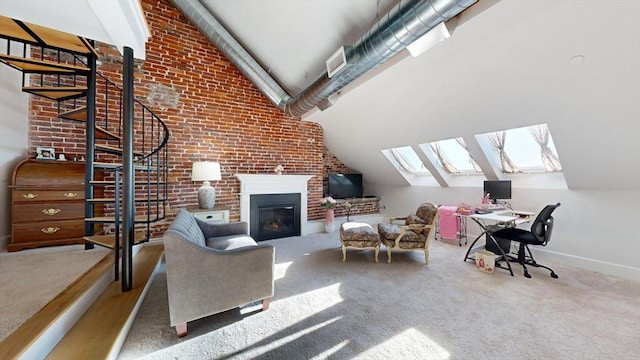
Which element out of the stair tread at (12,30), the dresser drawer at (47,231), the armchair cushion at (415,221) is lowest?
the armchair cushion at (415,221)

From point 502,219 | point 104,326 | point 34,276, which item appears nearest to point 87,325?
point 104,326

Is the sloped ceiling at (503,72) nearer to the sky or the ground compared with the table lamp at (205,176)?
nearer to the sky

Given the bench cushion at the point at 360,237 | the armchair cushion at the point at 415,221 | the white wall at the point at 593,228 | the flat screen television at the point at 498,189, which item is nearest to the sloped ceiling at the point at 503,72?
the white wall at the point at 593,228

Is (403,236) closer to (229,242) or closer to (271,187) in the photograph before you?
(229,242)

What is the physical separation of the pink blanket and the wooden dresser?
5436 mm

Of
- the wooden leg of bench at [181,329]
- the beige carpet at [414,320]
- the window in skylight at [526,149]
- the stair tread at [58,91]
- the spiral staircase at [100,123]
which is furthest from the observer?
the window in skylight at [526,149]

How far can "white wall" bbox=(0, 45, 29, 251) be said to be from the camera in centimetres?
264

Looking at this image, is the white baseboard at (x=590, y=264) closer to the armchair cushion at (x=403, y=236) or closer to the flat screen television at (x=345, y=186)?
the armchair cushion at (x=403, y=236)

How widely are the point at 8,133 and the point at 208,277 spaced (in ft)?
10.4

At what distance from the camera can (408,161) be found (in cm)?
577

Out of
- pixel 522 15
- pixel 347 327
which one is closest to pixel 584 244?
pixel 522 15

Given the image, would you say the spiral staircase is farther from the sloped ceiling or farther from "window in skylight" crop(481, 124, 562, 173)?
"window in skylight" crop(481, 124, 562, 173)

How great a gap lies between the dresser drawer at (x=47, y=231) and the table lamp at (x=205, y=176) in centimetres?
139

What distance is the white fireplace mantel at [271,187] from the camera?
439 cm
